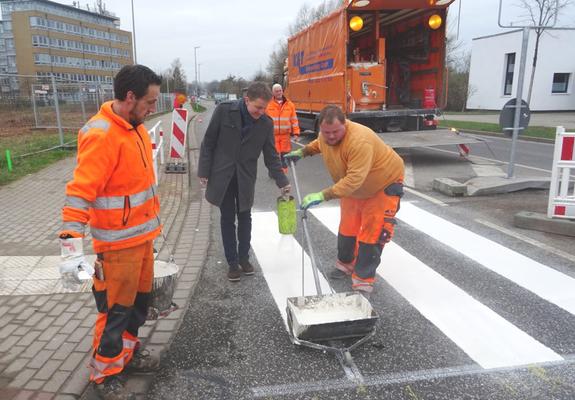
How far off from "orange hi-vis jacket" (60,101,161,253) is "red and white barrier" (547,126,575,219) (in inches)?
197

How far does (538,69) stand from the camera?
30.0 m

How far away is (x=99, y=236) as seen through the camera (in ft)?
8.09

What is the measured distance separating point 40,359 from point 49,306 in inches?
31.6

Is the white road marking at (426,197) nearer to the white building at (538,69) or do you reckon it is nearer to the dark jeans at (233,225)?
the dark jeans at (233,225)

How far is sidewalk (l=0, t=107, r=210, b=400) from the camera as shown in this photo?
2.84 m

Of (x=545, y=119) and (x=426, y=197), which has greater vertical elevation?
(x=545, y=119)

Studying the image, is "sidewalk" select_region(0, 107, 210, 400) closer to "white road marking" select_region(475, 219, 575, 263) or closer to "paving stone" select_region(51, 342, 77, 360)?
"paving stone" select_region(51, 342, 77, 360)

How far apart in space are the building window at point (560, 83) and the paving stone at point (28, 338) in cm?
3428

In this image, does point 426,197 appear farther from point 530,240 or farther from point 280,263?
point 280,263

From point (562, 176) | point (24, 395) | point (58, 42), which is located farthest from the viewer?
point (58, 42)

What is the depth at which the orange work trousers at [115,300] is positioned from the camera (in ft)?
8.31

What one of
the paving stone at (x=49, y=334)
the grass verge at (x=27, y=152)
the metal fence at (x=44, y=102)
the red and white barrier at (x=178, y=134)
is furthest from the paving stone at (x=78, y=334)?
the metal fence at (x=44, y=102)

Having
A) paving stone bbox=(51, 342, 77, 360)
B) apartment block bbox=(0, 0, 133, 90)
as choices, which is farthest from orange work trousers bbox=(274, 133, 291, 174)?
apartment block bbox=(0, 0, 133, 90)

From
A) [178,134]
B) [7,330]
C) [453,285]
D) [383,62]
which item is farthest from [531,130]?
[7,330]
